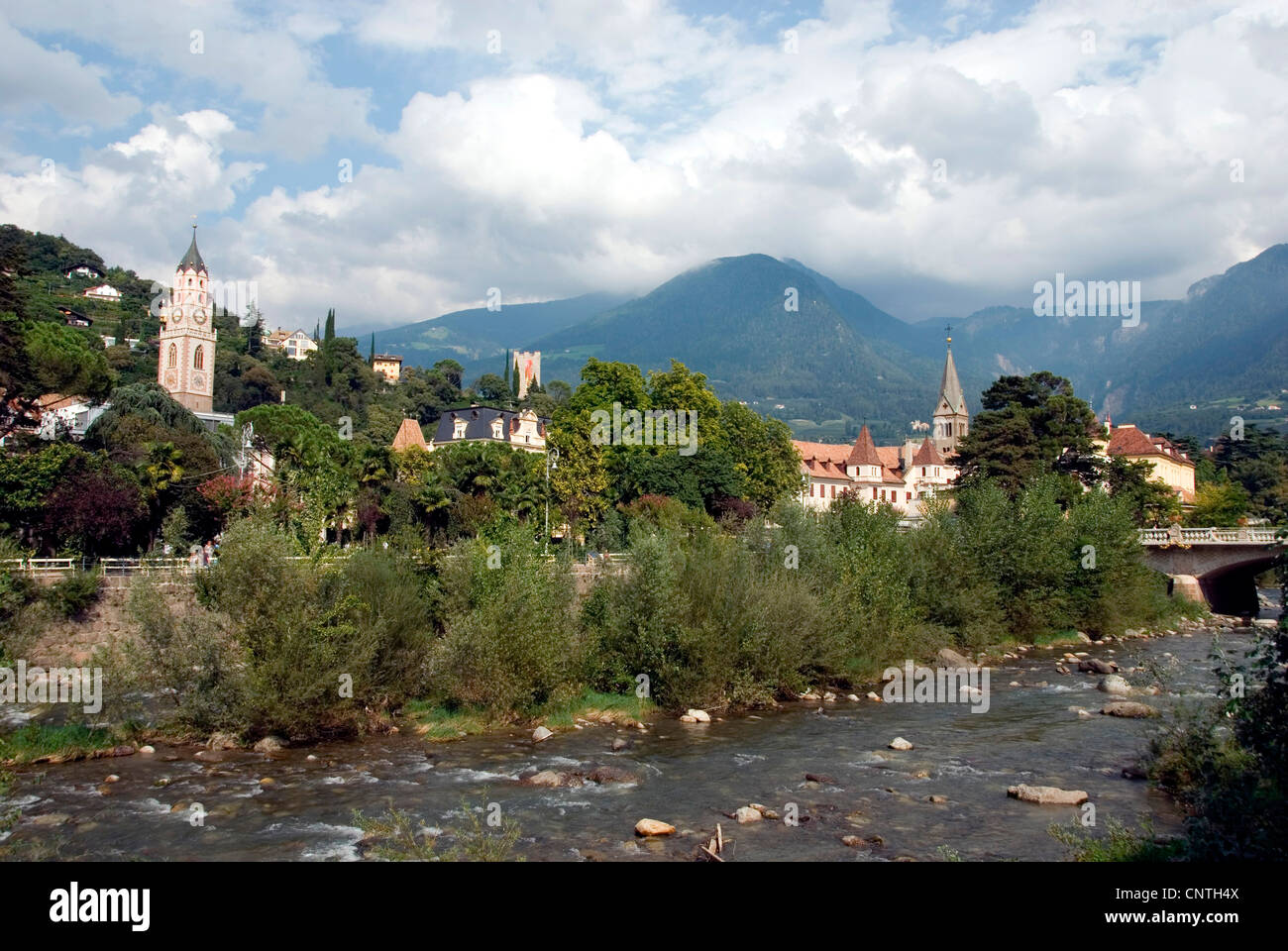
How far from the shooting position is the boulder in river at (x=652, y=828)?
18734 mm

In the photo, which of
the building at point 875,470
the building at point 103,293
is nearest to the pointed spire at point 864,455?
the building at point 875,470

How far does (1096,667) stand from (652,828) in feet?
89.9

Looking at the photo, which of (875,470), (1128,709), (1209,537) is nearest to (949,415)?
(875,470)

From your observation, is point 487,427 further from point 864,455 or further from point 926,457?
point 926,457

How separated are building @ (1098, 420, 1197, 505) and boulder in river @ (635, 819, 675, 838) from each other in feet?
307

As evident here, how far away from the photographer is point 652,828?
741 inches

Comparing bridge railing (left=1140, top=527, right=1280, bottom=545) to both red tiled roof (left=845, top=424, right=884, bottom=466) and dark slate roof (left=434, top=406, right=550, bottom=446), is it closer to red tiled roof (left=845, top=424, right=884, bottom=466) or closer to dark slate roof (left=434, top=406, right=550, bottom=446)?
red tiled roof (left=845, top=424, right=884, bottom=466)

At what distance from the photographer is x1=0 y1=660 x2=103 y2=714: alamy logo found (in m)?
27.3

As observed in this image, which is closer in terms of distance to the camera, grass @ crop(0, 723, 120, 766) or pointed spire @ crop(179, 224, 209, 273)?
grass @ crop(0, 723, 120, 766)
